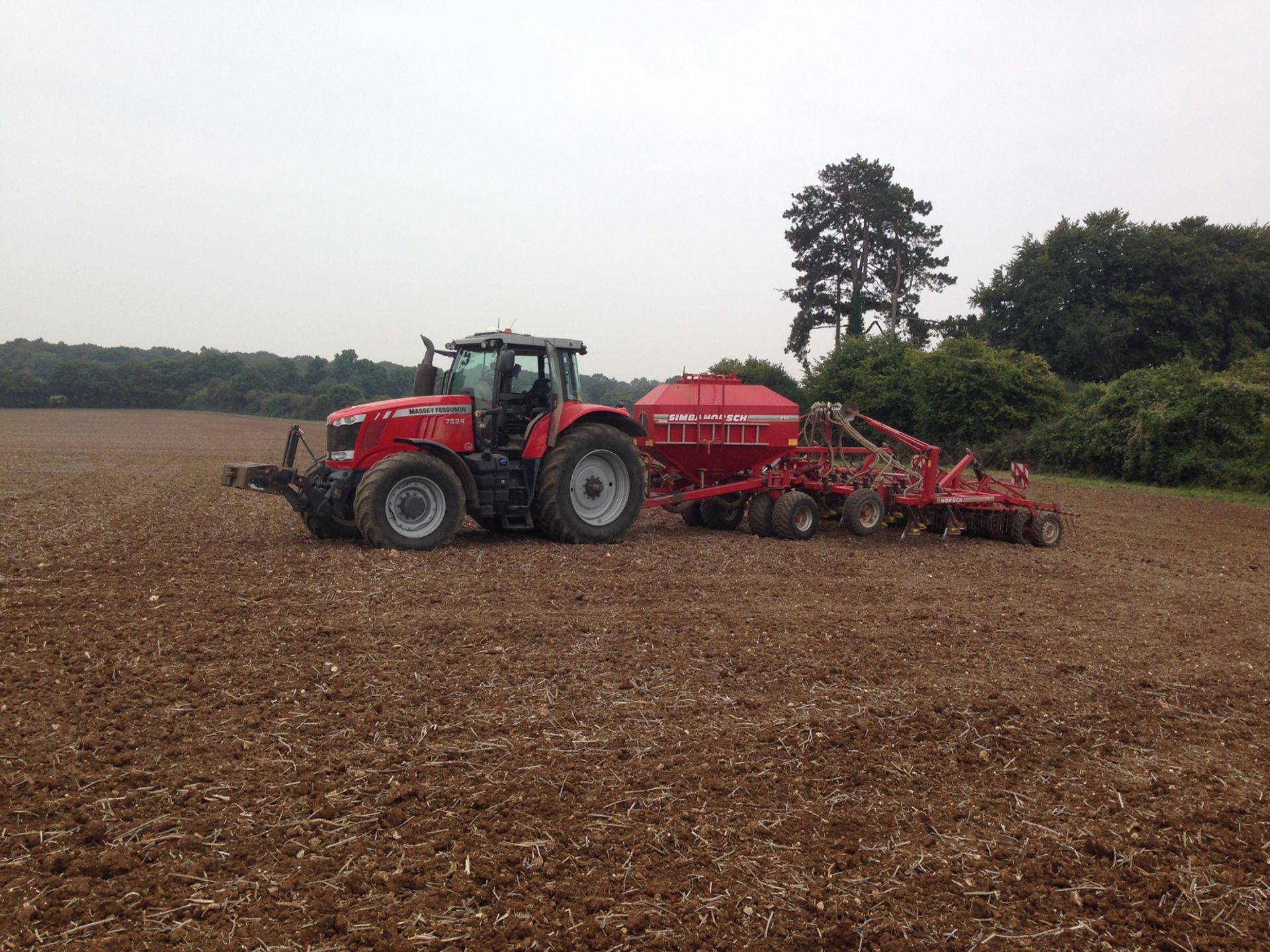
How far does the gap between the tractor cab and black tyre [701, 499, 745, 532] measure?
270 centimetres

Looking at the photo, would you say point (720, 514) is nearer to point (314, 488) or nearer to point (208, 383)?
point (314, 488)

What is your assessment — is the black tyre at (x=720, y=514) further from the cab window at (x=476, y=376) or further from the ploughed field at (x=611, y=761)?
the ploughed field at (x=611, y=761)

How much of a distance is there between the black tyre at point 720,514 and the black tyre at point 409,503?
385 cm

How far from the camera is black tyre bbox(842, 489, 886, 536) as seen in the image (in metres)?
11.7

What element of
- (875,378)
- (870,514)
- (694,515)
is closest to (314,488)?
(694,515)

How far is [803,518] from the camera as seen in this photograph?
1168 cm

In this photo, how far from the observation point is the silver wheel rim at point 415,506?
947 centimetres

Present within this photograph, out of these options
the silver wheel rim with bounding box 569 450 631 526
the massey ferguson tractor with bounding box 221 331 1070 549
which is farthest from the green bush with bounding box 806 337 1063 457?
the silver wheel rim with bounding box 569 450 631 526

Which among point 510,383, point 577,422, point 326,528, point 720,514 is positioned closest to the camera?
point 326,528

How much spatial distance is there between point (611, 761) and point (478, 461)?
20.0 ft

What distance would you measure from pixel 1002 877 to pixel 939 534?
30.5ft

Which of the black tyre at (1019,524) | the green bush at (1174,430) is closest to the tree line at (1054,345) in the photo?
the green bush at (1174,430)

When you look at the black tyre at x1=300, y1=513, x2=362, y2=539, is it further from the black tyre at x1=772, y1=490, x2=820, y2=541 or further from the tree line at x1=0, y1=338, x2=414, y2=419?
the tree line at x1=0, y1=338, x2=414, y2=419

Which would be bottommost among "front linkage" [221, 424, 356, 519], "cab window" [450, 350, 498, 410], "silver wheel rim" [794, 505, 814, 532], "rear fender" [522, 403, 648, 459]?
"silver wheel rim" [794, 505, 814, 532]
